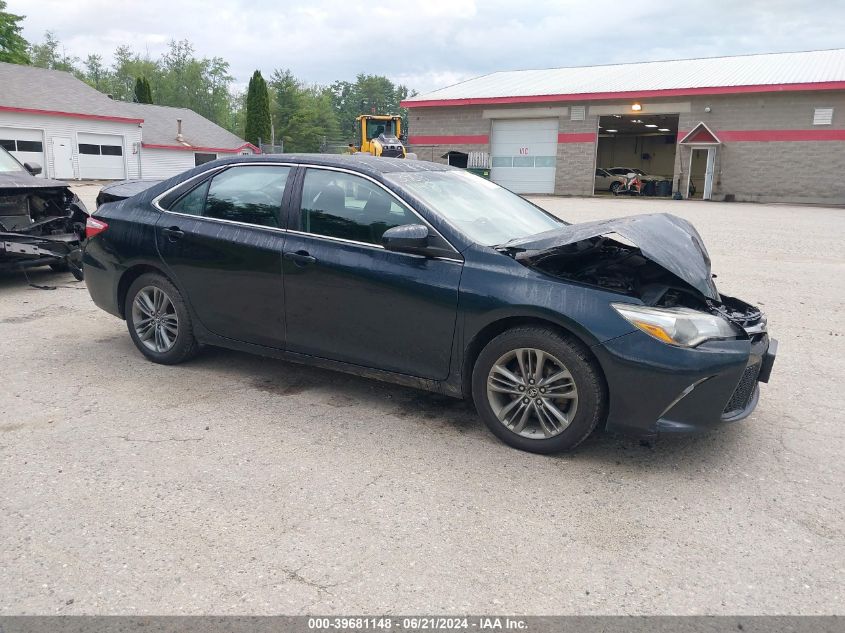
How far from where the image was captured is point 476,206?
4.61m

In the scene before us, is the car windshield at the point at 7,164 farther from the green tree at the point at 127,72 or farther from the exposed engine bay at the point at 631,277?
the green tree at the point at 127,72

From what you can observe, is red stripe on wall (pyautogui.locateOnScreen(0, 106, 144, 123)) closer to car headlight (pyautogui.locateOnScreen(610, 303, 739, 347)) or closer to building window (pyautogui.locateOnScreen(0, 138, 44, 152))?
building window (pyautogui.locateOnScreen(0, 138, 44, 152))

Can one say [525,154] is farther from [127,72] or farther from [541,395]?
[127,72]

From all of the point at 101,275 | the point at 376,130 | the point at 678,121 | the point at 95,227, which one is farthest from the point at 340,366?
the point at 678,121

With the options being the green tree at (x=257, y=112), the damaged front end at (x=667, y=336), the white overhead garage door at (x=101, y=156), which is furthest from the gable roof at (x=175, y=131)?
the damaged front end at (x=667, y=336)

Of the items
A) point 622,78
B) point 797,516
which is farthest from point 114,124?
point 797,516

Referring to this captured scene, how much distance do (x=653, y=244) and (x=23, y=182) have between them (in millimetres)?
7778

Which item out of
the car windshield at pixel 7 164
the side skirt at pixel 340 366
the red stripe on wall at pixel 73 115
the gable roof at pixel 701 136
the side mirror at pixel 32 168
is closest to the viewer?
the side skirt at pixel 340 366

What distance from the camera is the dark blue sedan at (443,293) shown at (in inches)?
139

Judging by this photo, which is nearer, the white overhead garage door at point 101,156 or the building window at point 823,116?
the building window at point 823,116

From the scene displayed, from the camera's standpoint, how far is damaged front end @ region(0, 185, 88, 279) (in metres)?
7.76

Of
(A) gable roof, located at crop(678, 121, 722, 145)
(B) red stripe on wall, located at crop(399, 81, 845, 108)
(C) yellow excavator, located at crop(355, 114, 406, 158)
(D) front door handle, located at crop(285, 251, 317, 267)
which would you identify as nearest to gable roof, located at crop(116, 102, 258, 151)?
(C) yellow excavator, located at crop(355, 114, 406, 158)

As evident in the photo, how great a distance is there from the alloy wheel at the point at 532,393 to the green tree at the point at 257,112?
5494 cm

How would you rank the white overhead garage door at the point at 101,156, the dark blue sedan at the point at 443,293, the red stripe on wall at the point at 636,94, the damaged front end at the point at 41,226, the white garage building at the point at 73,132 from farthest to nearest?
the white overhead garage door at the point at 101,156, the white garage building at the point at 73,132, the red stripe on wall at the point at 636,94, the damaged front end at the point at 41,226, the dark blue sedan at the point at 443,293
